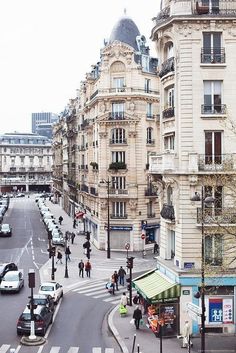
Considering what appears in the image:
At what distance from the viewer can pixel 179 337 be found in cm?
3003

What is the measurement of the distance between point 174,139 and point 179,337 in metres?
10.5

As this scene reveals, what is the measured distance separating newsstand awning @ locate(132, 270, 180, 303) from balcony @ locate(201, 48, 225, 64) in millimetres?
11776

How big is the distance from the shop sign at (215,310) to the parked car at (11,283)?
15.4 m

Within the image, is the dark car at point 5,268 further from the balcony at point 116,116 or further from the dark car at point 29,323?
the balcony at point 116,116

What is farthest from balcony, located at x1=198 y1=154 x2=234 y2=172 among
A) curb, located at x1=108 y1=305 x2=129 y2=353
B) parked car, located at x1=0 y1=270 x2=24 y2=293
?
parked car, located at x1=0 y1=270 x2=24 y2=293

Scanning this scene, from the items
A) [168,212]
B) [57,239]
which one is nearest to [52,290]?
[168,212]

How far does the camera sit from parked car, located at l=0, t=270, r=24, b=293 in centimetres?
4019

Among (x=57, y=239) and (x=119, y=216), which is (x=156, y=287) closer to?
(x=119, y=216)

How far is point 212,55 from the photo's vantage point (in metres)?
30.7

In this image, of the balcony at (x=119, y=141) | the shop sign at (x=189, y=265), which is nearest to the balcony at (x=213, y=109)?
the shop sign at (x=189, y=265)

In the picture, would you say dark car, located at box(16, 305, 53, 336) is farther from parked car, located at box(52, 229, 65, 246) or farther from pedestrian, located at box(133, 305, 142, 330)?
parked car, located at box(52, 229, 65, 246)

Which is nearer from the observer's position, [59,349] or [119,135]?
[59,349]

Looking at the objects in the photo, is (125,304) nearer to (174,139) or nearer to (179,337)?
(179,337)

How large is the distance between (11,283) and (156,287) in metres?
13.0
